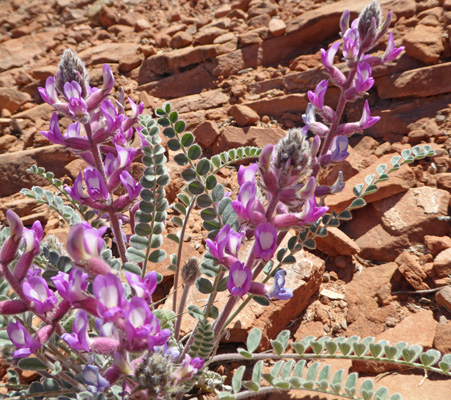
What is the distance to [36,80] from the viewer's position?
226 inches

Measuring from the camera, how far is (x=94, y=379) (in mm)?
1366

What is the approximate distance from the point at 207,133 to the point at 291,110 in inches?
44.4

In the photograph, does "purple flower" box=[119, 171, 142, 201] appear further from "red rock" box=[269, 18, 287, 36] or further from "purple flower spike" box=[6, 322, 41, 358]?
"red rock" box=[269, 18, 287, 36]

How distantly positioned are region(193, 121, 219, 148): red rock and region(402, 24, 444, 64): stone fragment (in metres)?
2.34

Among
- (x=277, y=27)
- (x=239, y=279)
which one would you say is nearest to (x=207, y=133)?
(x=277, y=27)

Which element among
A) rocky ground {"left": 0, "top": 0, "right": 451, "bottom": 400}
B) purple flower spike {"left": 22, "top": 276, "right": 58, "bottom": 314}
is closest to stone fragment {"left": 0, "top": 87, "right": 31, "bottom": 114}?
rocky ground {"left": 0, "top": 0, "right": 451, "bottom": 400}

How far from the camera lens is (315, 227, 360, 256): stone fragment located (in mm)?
3184

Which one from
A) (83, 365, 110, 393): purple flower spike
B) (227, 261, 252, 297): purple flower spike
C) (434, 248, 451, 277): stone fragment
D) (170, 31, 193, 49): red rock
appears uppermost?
(170, 31, 193, 49): red rock

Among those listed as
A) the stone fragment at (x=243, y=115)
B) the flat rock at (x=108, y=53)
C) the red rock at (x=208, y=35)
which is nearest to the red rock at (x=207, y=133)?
the stone fragment at (x=243, y=115)

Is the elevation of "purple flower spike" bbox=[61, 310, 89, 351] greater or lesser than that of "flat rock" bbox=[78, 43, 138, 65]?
lesser

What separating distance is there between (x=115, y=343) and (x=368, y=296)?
7.11ft

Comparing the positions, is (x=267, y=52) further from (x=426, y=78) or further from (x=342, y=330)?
(x=342, y=330)

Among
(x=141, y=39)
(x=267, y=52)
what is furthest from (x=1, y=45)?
(x=267, y=52)

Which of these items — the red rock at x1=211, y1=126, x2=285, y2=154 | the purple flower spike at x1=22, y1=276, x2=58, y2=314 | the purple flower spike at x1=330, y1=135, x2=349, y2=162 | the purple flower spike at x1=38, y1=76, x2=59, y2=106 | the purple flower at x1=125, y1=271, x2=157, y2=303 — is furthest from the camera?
the red rock at x1=211, y1=126, x2=285, y2=154
